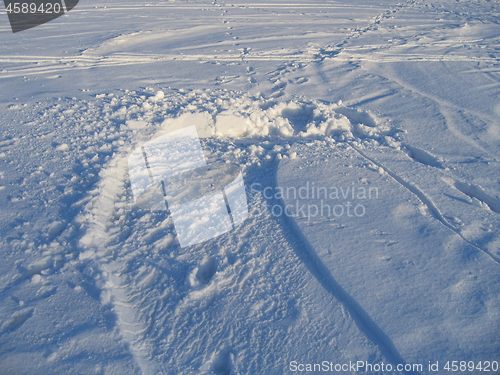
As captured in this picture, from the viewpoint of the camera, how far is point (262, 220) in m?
2.46

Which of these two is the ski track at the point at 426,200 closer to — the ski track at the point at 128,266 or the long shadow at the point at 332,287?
the ski track at the point at 128,266

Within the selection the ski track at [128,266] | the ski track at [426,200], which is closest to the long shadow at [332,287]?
the ski track at [128,266]

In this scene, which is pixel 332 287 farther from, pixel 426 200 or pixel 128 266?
pixel 128 266

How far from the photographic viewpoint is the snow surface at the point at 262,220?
5.82ft

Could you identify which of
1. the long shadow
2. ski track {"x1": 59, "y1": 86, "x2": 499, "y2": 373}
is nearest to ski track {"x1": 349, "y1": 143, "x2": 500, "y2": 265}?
ski track {"x1": 59, "y1": 86, "x2": 499, "y2": 373}

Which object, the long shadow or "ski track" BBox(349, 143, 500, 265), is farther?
"ski track" BBox(349, 143, 500, 265)

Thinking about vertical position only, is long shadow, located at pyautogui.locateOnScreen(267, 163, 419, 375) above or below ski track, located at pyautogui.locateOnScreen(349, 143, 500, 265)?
below

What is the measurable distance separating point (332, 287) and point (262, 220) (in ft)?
2.35

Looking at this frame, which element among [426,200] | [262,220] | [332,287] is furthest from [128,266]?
[426,200]

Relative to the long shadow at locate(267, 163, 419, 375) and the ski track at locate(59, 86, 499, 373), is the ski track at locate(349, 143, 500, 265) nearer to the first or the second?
the ski track at locate(59, 86, 499, 373)

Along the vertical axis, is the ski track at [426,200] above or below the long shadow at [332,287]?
above

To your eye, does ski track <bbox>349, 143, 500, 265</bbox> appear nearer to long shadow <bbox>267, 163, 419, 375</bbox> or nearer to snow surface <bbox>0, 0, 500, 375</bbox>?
snow surface <bbox>0, 0, 500, 375</bbox>

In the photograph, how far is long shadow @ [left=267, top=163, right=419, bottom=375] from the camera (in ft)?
5.69

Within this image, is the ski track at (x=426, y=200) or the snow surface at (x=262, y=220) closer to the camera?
the snow surface at (x=262, y=220)
